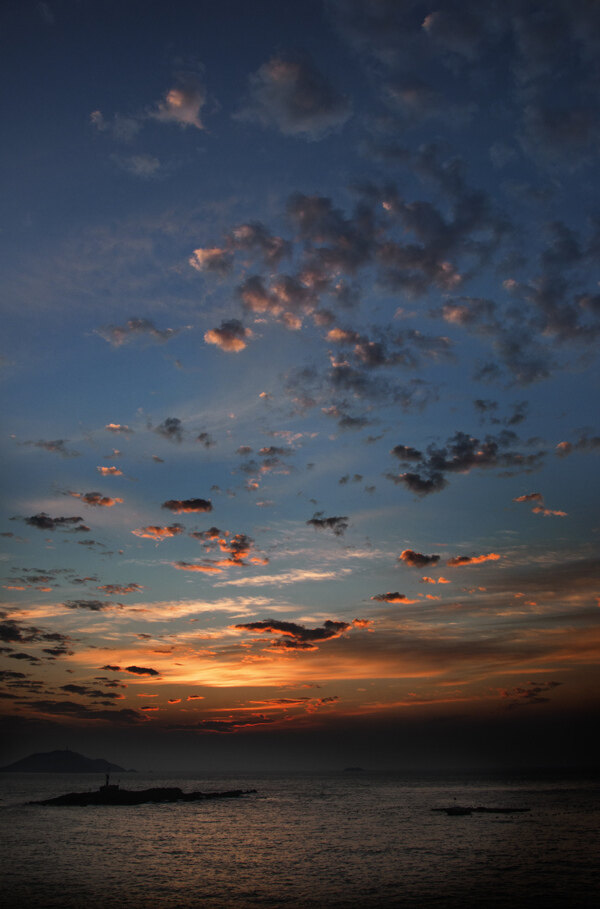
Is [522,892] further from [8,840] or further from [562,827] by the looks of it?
[8,840]

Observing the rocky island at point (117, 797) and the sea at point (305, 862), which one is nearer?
the sea at point (305, 862)

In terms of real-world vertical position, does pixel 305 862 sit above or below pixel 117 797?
above

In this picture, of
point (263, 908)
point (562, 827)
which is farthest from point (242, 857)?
point (562, 827)

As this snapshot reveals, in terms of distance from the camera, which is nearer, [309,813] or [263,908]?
[263,908]

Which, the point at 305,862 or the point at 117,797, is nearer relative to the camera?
the point at 305,862

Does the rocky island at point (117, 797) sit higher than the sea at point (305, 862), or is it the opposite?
the sea at point (305, 862)

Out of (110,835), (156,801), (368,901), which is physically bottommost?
(156,801)

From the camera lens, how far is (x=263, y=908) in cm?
3778

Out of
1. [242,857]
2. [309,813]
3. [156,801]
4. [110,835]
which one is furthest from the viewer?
A: [156,801]

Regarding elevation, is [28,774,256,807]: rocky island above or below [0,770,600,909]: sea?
below

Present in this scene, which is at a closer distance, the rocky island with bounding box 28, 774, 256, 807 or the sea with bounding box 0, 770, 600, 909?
the sea with bounding box 0, 770, 600, 909

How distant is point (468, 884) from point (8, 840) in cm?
6054

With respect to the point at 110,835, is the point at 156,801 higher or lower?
lower

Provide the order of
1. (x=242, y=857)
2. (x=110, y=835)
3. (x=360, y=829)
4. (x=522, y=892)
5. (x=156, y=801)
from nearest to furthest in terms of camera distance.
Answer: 1. (x=522, y=892)
2. (x=242, y=857)
3. (x=110, y=835)
4. (x=360, y=829)
5. (x=156, y=801)
